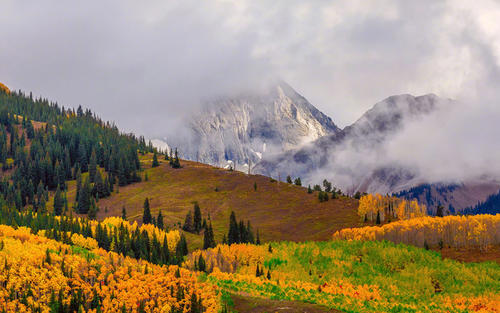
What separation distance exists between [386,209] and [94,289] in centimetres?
12724

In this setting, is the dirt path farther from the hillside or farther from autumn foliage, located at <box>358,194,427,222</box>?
autumn foliage, located at <box>358,194,427,222</box>

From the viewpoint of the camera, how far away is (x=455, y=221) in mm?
99438

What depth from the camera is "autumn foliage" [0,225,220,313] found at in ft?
130

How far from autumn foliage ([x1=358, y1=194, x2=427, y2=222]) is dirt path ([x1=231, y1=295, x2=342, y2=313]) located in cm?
10962

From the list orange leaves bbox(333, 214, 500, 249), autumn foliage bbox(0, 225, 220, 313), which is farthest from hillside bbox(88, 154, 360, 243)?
autumn foliage bbox(0, 225, 220, 313)

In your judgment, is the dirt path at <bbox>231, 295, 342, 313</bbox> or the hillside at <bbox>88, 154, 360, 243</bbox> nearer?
the dirt path at <bbox>231, 295, 342, 313</bbox>

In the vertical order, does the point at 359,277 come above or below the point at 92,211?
below

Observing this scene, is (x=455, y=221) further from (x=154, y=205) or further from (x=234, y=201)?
(x=154, y=205)

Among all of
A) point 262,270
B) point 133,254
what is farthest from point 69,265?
point 133,254

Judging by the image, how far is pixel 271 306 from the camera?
38.8 meters

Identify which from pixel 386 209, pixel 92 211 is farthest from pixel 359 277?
pixel 92 211

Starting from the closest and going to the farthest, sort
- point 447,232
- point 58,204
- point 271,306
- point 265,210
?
point 271,306, point 447,232, point 265,210, point 58,204

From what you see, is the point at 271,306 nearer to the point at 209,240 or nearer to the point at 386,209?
the point at 209,240

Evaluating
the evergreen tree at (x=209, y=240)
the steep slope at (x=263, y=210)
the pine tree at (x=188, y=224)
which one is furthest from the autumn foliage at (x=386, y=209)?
the pine tree at (x=188, y=224)
